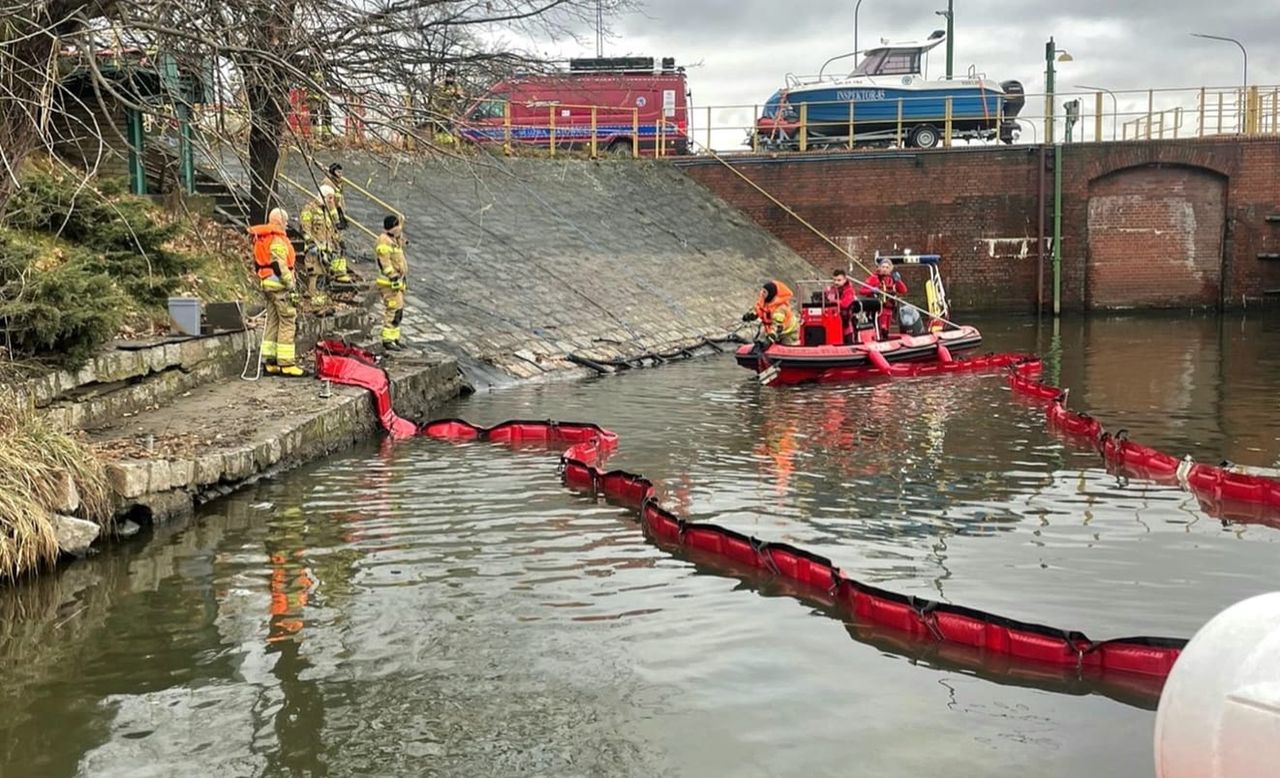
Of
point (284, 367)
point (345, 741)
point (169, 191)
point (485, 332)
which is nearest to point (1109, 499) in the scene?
point (345, 741)

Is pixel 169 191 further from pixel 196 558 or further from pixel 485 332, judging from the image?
pixel 196 558

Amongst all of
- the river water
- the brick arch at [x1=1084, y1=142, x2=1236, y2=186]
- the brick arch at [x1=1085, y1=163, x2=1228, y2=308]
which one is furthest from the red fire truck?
the river water

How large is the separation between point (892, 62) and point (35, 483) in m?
26.4

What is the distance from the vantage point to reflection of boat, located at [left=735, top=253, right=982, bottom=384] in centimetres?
1570

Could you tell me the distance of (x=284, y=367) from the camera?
40.0 feet


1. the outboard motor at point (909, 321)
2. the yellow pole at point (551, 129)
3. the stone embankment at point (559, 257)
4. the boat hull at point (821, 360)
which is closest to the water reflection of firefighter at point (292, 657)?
the stone embankment at point (559, 257)

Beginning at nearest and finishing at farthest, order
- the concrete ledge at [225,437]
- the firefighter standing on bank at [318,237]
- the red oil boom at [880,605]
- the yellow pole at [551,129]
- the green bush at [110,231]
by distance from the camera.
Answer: the red oil boom at [880,605], the concrete ledge at [225,437], the green bush at [110,231], the firefighter standing on bank at [318,237], the yellow pole at [551,129]

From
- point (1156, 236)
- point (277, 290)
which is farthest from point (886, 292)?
point (1156, 236)

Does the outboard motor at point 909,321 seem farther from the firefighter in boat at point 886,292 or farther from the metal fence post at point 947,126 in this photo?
the metal fence post at point 947,126

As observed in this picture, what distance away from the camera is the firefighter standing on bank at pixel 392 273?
13.9 metres

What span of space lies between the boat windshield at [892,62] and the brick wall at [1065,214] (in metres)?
2.79

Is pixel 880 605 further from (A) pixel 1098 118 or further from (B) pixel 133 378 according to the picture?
(A) pixel 1098 118

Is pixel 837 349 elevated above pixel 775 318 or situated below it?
below

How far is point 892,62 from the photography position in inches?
1179
